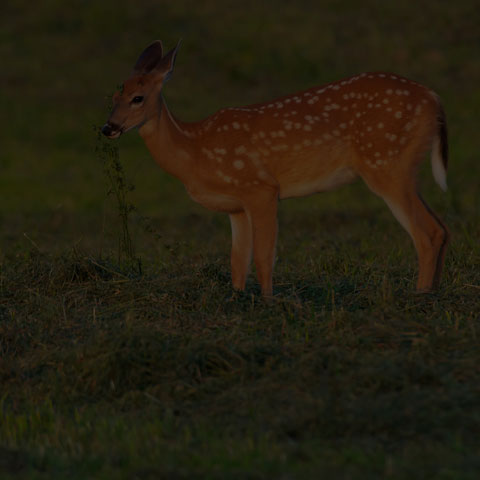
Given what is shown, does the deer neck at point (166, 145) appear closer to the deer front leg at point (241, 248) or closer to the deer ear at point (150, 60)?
the deer ear at point (150, 60)

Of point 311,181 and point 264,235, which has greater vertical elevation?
point 311,181

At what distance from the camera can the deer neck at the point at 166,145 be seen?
25.4 feet

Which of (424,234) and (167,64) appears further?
(167,64)

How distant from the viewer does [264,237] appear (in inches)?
296

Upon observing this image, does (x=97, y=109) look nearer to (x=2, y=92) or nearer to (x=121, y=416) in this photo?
(x=2, y=92)

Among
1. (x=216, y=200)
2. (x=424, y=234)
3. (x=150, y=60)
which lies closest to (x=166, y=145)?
(x=216, y=200)

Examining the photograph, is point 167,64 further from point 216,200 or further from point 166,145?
point 216,200

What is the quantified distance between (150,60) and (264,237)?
60.0 inches

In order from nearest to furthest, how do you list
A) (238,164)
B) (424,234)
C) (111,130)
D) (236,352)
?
(236,352) < (111,130) < (424,234) < (238,164)

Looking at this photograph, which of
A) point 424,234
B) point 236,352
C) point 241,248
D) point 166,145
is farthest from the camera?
point 241,248

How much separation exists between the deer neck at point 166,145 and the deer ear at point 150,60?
257 mm

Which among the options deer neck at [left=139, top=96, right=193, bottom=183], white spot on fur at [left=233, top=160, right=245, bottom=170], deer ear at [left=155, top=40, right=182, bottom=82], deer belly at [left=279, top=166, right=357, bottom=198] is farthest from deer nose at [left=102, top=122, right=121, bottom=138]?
deer belly at [left=279, top=166, right=357, bottom=198]

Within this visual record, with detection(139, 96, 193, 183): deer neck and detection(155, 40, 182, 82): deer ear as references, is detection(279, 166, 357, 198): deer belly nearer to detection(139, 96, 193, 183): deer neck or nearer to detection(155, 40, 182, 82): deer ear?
detection(139, 96, 193, 183): deer neck

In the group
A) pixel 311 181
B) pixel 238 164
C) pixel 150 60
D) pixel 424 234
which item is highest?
pixel 150 60
